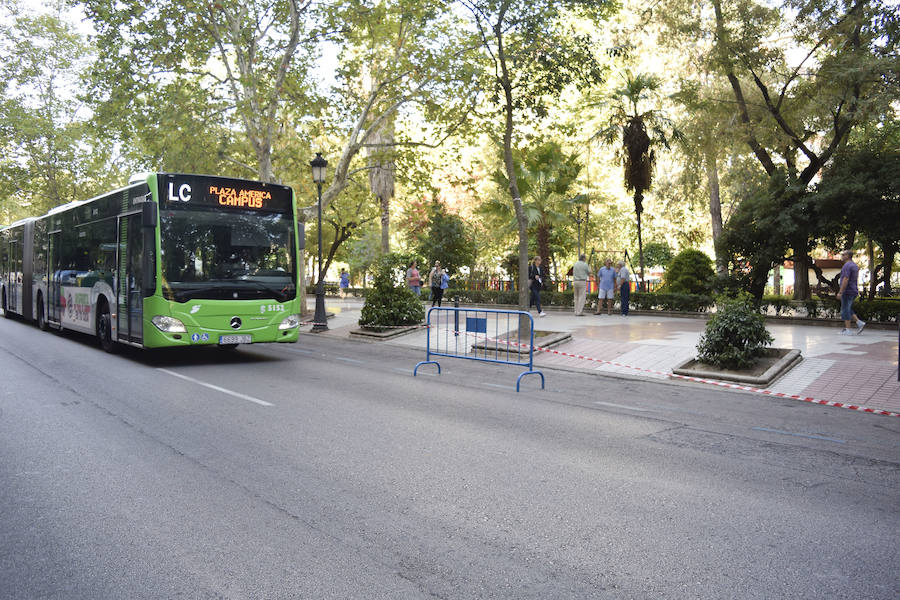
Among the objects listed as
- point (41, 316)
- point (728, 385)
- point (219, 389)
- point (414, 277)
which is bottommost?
point (728, 385)

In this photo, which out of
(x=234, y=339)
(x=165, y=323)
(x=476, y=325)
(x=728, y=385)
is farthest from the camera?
(x=234, y=339)

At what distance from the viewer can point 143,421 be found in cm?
717

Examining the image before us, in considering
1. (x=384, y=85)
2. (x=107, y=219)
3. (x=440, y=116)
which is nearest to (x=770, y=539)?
(x=107, y=219)

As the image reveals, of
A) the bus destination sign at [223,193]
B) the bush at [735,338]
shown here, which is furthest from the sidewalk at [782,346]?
the bus destination sign at [223,193]

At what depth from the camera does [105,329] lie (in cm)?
1321

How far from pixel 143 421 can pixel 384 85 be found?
14688 millimetres

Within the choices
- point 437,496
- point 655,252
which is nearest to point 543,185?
point 655,252

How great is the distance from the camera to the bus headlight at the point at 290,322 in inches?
489

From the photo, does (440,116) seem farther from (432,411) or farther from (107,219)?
(432,411)

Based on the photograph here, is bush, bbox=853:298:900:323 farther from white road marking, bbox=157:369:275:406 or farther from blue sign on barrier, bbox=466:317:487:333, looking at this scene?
white road marking, bbox=157:369:275:406

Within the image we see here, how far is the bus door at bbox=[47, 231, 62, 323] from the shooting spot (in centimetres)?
1612

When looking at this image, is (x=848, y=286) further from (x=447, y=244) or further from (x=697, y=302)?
(x=447, y=244)

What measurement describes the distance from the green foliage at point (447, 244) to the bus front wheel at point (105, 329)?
1847 centimetres

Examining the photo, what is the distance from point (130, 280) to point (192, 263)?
130 cm
